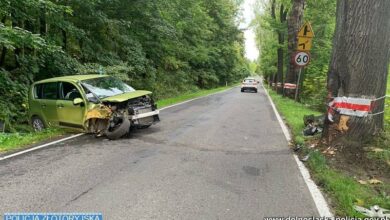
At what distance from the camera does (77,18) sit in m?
17.1

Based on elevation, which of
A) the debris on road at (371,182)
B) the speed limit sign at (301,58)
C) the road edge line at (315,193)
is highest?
the speed limit sign at (301,58)

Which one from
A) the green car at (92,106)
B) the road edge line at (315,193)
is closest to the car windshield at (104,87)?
the green car at (92,106)

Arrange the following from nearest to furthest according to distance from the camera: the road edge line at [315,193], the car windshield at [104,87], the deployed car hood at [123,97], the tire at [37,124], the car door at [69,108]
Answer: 1. the road edge line at [315,193]
2. the deployed car hood at [123,97]
3. the car door at [69,108]
4. the car windshield at [104,87]
5. the tire at [37,124]

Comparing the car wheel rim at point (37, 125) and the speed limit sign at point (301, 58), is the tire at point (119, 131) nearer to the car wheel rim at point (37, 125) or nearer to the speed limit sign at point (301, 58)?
the car wheel rim at point (37, 125)

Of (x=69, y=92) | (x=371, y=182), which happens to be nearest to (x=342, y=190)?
(x=371, y=182)

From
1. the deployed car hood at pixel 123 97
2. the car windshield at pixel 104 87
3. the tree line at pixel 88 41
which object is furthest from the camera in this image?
the tree line at pixel 88 41

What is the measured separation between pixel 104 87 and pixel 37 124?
8.92ft

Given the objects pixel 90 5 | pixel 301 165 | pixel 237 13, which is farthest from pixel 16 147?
pixel 237 13

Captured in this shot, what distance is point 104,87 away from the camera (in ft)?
32.3

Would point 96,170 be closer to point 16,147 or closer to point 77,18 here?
point 16,147

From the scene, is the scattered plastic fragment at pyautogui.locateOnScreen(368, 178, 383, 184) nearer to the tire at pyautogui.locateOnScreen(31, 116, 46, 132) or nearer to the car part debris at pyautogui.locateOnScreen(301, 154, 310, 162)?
the car part debris at pyautogui.locateOnScreen(301, 154, 310, 162)

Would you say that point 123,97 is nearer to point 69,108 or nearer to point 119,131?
point 119,131

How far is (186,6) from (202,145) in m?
21.9

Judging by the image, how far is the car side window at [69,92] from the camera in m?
9.52
